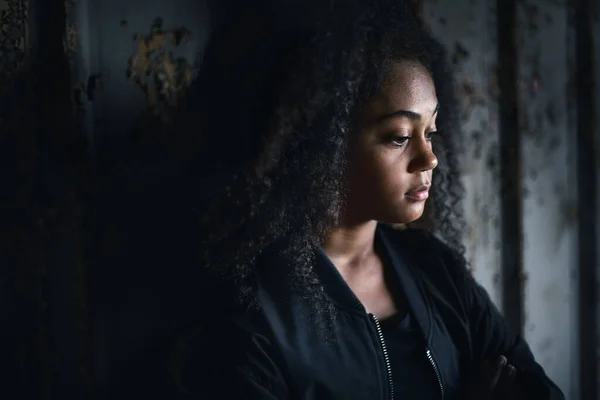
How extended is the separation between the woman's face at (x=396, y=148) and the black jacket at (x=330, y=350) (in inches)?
5.4

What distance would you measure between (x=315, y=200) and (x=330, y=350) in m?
0.23

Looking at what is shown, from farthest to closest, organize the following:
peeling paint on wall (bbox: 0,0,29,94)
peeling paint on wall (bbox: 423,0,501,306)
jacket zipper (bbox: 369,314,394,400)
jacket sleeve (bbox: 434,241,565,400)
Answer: peeling paint on wall (bbox: 423,0,501,306)
jacket sleeve (bbox: 434,241,565,400)
jacket zipper (bbox: 369,314,394,400)
peeling paint on wall (bbox: 0,0,29,94)

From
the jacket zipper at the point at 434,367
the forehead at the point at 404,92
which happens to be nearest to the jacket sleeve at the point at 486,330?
the jacket zipper at the point at 434,367

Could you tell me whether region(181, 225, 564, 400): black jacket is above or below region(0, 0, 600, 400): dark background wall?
below

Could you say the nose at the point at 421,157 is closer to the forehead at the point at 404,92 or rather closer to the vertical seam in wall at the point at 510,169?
the forehead at the point at 404,92

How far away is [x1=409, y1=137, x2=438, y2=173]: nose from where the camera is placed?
888mm

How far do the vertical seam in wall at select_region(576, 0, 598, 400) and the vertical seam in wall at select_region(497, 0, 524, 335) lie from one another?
24cm

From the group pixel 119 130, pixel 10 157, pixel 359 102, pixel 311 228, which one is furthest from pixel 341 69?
pixel 10 157

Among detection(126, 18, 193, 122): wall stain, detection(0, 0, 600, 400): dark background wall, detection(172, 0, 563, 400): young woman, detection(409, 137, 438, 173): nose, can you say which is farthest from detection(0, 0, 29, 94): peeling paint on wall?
detection(409, 137, 438, 173): nose

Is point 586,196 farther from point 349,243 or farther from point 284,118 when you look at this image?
point 284,118

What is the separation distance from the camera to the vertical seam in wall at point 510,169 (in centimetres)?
136

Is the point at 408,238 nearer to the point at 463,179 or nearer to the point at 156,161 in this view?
the point at 463,179

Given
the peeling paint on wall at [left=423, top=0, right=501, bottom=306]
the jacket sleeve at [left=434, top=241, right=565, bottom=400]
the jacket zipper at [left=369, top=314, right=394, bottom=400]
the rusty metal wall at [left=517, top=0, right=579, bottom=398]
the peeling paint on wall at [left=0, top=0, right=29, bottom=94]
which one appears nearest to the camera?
the peeling paint on wall at [left=0, top=0, right=29, bottom=94]

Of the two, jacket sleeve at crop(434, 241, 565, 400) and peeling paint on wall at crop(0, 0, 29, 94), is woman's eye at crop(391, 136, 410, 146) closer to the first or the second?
jacket sleeve at crop(434, 241, 565, 400)
